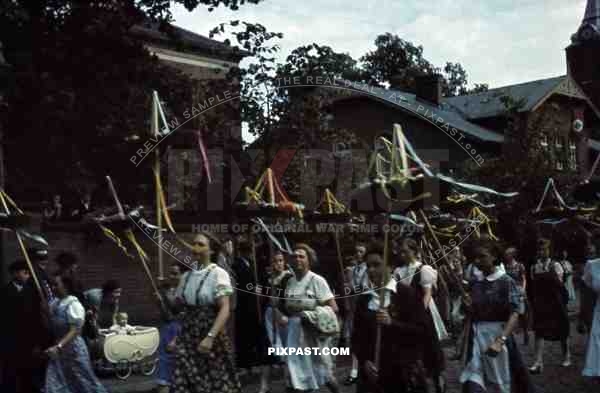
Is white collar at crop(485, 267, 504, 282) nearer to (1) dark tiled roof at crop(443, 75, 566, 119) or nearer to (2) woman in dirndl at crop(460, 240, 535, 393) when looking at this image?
(2) woman in dirndl at crop(460, 240, 535, 393)

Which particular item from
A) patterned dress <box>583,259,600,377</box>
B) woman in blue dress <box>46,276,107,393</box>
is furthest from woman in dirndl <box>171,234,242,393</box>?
patterned dress <box>583,259,600,377</box>

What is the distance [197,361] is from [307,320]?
167 cm

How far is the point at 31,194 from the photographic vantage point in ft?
53.2

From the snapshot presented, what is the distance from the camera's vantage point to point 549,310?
1194cm

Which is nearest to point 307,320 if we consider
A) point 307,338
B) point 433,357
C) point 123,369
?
point 307,338

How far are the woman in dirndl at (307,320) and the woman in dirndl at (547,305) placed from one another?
408 centimetres

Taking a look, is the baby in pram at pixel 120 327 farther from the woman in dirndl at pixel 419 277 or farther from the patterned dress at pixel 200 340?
the patterned dress at pixel 200 340

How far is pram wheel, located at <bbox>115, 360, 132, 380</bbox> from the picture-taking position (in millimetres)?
11375

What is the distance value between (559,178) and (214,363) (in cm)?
2129

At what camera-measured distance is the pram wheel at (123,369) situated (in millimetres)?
11375

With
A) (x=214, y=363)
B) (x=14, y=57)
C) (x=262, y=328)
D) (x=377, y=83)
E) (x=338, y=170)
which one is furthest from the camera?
(x=377, y=83)

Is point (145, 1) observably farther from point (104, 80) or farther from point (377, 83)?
point (377, 83)

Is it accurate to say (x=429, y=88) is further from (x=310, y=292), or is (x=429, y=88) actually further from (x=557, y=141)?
(x=310, y=292)

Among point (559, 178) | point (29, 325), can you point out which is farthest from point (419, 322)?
point (559, 178)
